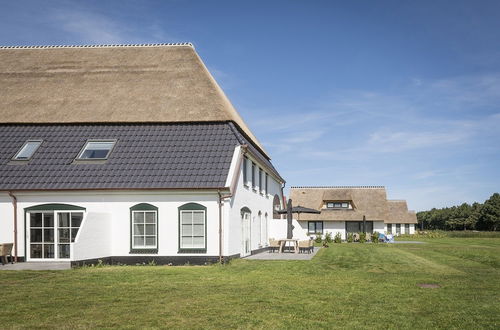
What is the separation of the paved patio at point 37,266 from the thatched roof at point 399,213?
65.2 metres

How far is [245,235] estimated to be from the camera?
26156mm

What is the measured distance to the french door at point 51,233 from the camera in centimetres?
2223

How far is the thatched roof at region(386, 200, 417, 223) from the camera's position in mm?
80688

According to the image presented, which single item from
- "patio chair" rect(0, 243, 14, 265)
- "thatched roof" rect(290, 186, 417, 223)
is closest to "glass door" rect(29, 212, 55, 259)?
"patio chair" rect(0, 243, 14, 265)

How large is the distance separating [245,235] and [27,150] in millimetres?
10902

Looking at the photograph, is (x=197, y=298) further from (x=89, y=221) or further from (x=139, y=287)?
(x=89, y=221)

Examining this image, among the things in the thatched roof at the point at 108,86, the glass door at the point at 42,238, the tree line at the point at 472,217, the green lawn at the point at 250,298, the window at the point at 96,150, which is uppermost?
the thatched roof at the point at 108,86

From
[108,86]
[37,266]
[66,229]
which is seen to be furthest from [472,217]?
[37,266]

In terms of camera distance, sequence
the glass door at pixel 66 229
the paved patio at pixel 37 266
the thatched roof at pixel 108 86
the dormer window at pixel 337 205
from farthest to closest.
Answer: the dormer window at pixel 337 205
the thatched roof at pixel 108 86
the glass door at pixel 66 229
the paved patio at pixel 37 266

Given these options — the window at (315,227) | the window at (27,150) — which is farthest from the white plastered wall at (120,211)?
the window at (315,227)

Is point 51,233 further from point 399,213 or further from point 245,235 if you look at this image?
point 399,213

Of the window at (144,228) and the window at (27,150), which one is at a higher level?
the window at (27,150)

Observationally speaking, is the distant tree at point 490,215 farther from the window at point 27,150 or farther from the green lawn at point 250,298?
the window at point 27,150

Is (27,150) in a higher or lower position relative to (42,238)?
higher
